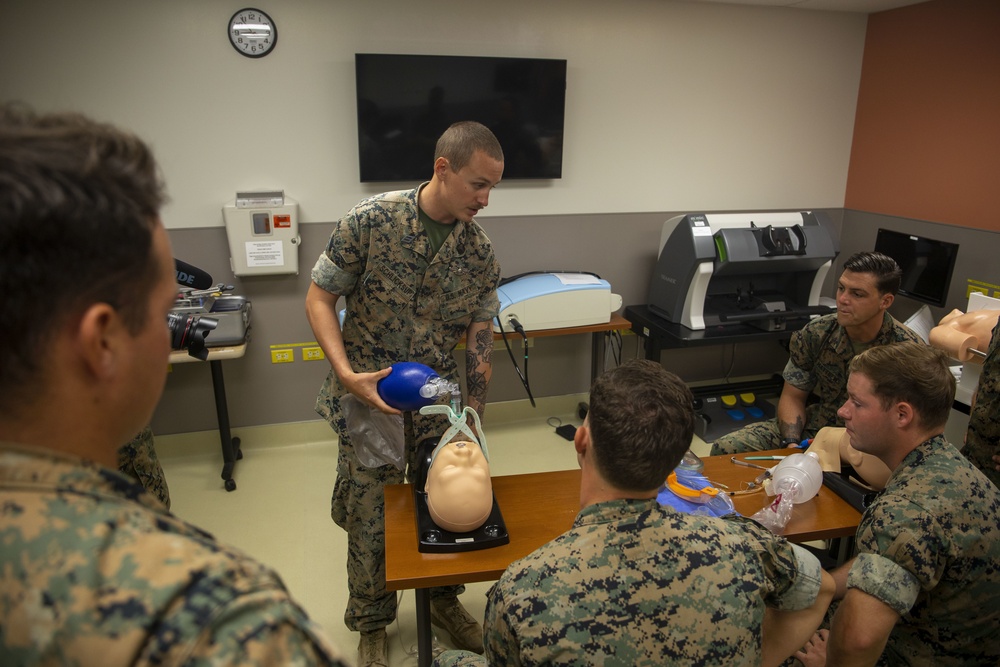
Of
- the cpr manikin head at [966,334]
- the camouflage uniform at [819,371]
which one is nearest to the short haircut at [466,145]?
the camouflage uniform at [819,371]

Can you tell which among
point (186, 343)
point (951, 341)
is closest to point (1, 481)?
point (186, 343)

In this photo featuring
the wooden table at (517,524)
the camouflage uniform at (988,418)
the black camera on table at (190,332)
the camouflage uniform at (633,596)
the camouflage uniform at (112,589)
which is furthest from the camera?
the camouflage uniform at (988,418)

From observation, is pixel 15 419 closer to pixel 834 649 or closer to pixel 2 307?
pixel 2 307

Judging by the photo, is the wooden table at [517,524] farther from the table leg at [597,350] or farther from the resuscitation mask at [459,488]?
the table leg at [597,350]

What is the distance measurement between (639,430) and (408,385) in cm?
79

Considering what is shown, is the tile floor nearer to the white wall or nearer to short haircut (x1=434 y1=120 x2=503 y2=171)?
the white wall

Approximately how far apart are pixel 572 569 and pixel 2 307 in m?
0.84

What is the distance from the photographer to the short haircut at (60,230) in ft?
1.57

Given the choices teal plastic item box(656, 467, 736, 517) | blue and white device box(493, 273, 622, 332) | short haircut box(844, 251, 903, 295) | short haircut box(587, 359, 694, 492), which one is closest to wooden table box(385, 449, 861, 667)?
teal plastic item box(656, 467, 736, 517)

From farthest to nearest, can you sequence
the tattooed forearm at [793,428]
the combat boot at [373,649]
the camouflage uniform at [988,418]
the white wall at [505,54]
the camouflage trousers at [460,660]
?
1. the white wall at [505,54]
2. the tattooed forearm at [793,428]
3. the combat boot at [373,649]
4. the camouflage uniform at [988,418]
5. the camouflage trousers at [460,660]

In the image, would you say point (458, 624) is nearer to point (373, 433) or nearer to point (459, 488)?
point (373, 433)

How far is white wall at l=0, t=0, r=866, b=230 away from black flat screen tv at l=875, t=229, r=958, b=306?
743 mm

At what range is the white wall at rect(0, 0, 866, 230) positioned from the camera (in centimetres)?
302

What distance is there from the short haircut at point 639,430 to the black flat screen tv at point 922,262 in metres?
2.85
